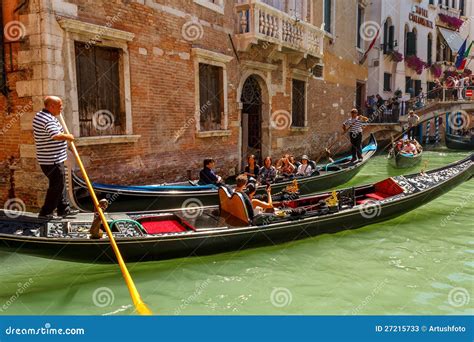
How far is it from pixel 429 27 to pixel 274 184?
16.8 metres

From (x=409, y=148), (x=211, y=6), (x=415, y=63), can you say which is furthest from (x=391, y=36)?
(x=211, y=6)

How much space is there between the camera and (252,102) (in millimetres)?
10195

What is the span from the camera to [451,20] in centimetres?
2109

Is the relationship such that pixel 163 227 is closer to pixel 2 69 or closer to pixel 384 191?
pixel 2 69

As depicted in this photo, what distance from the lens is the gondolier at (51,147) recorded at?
147 inches

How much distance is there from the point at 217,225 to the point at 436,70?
19.4m

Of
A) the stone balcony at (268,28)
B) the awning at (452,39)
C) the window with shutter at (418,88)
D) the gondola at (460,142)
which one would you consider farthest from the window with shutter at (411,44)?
the stone balcony at (268,28)

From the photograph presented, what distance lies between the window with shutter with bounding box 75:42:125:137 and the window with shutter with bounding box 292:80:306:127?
6.11 metres

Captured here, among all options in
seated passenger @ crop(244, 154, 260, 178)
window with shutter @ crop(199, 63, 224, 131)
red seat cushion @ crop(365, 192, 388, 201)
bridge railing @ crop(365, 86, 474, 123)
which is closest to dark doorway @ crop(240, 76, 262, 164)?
window with shutter @ crop(199, 63, 224, 131)

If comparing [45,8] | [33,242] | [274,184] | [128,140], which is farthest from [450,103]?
[33,242]

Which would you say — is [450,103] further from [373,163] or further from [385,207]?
[385,207]

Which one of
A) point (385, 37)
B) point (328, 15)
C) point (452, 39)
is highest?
point (452, 39)

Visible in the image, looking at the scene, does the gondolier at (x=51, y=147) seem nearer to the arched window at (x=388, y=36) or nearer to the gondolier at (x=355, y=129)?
the gondolier at (x=355, y=129)

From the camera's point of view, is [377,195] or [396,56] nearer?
[377,195]
